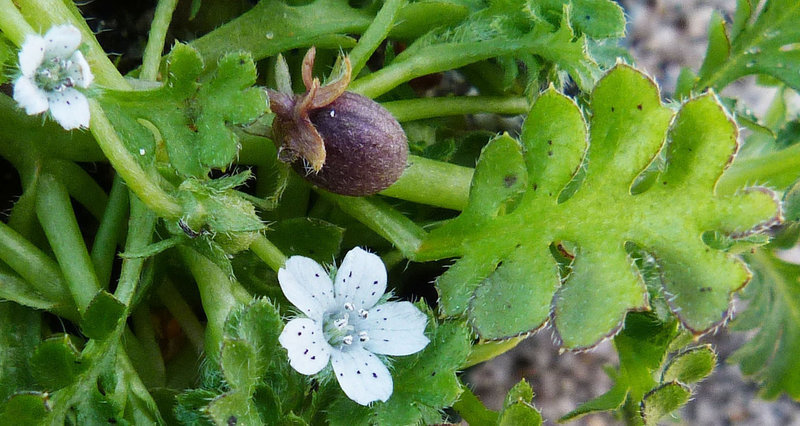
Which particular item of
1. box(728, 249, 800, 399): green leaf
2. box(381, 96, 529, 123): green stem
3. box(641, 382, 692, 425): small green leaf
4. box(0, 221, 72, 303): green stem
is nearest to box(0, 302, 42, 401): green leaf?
box(0, 221, 72, 303): green stem

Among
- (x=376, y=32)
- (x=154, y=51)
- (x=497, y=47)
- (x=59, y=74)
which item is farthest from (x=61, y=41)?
(x=497, y=47)

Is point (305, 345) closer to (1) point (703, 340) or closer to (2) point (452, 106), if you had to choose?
(2) point (452, 106)

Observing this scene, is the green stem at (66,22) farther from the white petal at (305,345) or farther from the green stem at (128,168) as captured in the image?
the white petal at (305,345)

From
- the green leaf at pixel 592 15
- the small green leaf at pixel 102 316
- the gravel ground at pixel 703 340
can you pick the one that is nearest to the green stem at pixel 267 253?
the small green leaf at pixel 102 316

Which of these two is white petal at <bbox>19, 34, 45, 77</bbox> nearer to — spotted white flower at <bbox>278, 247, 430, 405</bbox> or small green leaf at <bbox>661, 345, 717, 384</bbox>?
spotted white flower at <bbox>278, 247, 430, 405</bbox>

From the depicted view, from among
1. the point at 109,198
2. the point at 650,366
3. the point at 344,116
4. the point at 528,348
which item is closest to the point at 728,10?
the point at 528,348

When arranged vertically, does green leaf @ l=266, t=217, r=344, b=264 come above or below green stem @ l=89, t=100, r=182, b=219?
below

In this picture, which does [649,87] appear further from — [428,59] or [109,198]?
[109,198]
